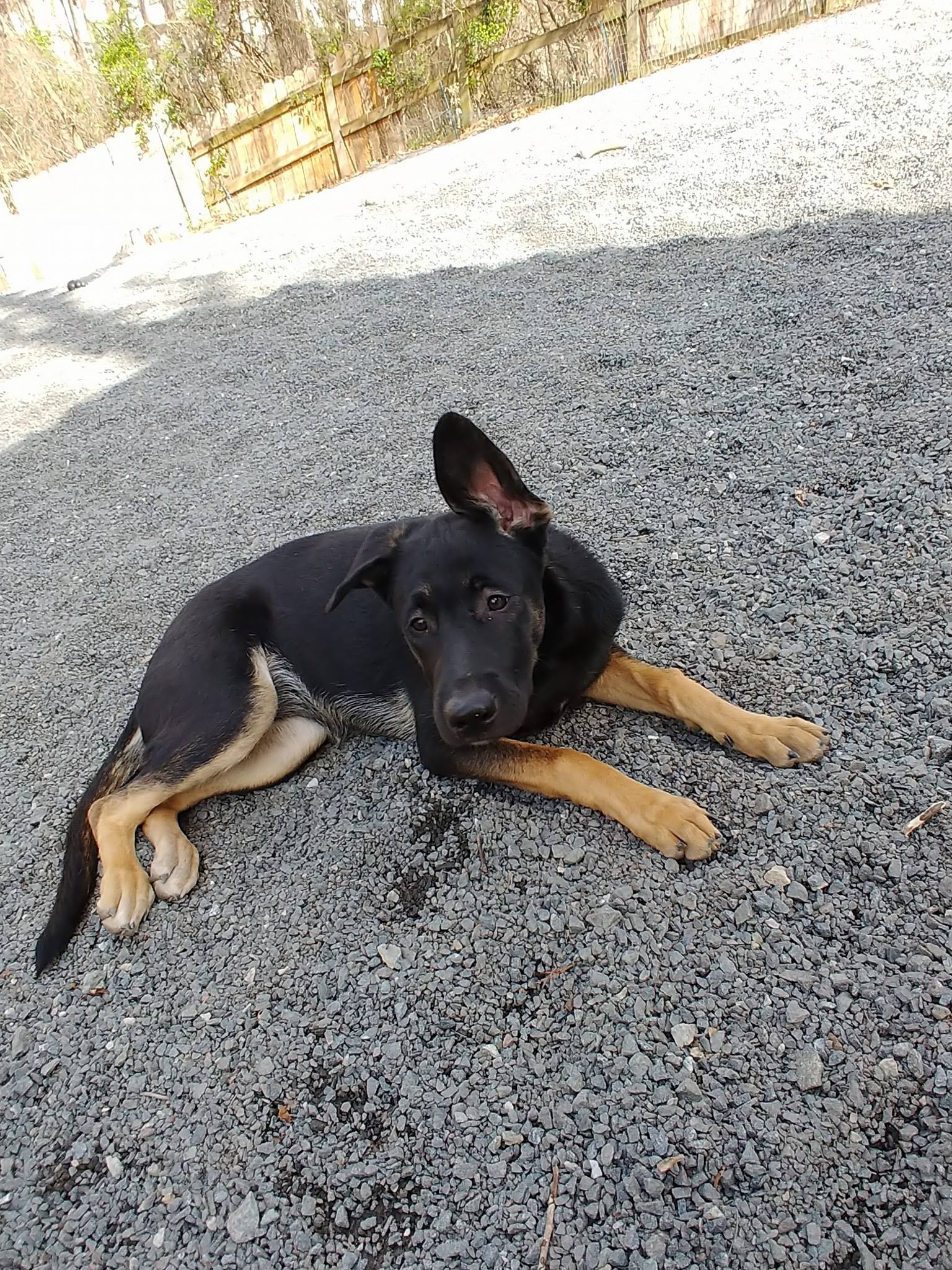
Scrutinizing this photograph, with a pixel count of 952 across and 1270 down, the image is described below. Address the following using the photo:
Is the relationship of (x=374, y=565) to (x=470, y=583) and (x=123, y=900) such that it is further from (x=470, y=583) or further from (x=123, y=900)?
(x=123, y=900)

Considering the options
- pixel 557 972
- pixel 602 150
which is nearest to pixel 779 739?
pixel 557 972

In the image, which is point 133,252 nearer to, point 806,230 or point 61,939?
point 806,230

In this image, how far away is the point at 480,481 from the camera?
315cm

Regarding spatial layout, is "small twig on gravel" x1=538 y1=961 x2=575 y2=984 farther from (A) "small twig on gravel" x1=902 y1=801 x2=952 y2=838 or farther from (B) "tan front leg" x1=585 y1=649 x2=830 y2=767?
(A) "small twig on gravel" x1=902 y1=801 x2=952 y2=838

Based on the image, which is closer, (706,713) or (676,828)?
(676,828)

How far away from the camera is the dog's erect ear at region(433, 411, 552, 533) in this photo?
3006mm

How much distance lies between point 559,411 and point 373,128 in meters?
10.9

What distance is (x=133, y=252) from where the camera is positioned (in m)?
A: 13.2

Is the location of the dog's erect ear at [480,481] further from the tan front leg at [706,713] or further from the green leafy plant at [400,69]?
the green leafy plant at [400,69]

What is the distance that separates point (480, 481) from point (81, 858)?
224 cm

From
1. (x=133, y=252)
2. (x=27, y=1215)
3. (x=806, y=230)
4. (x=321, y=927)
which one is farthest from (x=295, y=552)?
(x=133, y=252)

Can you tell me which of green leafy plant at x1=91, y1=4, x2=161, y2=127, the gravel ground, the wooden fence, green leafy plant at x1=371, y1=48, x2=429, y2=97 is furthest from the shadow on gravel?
green leafy plant at x1=91, y1=4, x2=161, y2=127

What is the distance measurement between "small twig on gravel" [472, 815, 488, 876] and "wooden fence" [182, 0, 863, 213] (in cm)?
1308

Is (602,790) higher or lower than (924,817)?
higher
